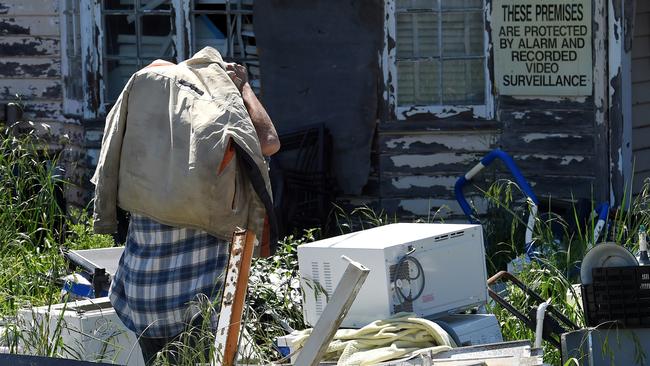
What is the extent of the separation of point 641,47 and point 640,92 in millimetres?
388

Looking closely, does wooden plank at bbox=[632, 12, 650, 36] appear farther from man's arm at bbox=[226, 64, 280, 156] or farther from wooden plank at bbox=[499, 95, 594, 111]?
man's arm at bbox=[226, 64, 280, 156]

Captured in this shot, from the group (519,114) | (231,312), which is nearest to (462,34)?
(519,114)

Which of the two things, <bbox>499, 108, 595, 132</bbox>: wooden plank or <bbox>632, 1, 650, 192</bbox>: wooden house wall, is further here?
<bbox>632, 1, 650, 192</bbox>: wooden house wall

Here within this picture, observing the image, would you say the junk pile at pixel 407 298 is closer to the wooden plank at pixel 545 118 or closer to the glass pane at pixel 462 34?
the wooden plank at pixel 545 118

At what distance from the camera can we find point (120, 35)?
30.9 ft

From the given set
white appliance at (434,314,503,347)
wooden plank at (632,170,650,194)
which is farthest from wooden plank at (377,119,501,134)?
white appliance at (434,314,503,347)


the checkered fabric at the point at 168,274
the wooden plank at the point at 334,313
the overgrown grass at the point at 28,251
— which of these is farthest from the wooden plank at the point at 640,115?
the wooden plank at the point at 334,313

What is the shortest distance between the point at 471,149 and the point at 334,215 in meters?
1.12

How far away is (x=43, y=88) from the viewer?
31.9ft

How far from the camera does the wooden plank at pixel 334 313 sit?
3635mm

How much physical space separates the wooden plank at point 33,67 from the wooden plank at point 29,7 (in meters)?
0.38

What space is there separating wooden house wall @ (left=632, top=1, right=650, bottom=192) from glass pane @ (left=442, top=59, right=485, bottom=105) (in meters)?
1.55

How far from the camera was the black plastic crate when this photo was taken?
16.1 ft

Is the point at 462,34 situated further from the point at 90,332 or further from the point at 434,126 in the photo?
the point at 90,332
